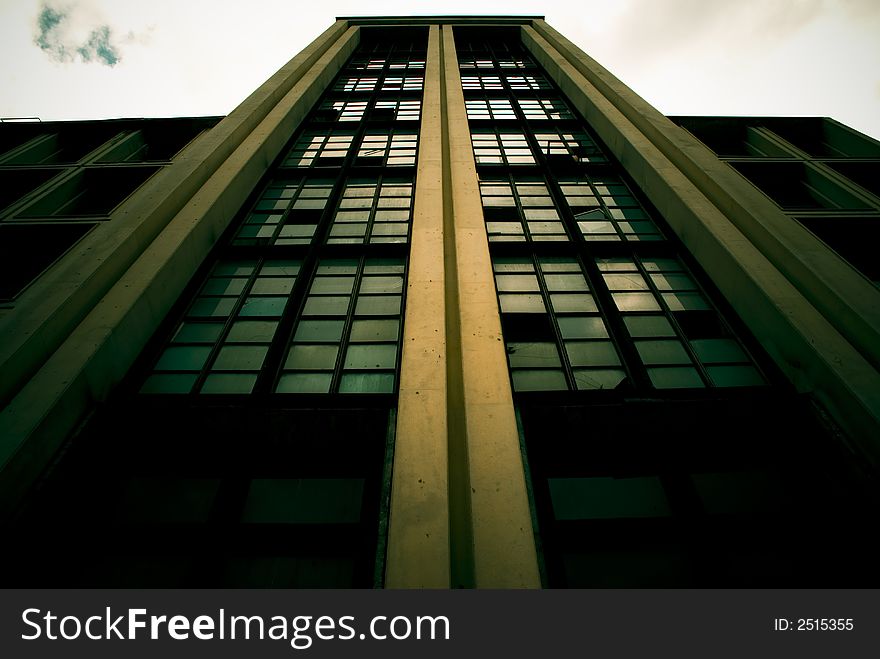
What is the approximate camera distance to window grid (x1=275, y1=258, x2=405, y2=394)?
7.45 metres

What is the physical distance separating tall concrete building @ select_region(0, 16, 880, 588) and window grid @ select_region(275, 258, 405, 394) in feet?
0.19

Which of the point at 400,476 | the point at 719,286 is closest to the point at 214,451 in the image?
the point at 400,476

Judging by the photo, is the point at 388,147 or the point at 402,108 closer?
the point at 388,147

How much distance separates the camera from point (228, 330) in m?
8.50

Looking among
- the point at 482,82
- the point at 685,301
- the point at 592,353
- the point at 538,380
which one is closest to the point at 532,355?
the point at 538,380

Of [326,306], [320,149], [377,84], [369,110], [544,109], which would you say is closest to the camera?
[326,306]

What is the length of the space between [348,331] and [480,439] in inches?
161

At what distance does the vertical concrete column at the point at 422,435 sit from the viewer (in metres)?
4.24

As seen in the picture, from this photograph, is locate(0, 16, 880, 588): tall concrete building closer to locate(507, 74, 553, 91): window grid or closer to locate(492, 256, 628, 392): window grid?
locate(492, 256, 628, 392): window grid

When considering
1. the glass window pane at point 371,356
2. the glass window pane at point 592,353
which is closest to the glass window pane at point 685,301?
the glass window pane at point 592,353

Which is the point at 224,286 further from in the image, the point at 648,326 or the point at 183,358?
the point at 648,326

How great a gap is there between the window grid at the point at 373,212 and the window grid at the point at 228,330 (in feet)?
6.24

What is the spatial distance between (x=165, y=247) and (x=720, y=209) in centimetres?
1299

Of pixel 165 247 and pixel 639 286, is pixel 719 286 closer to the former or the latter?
pixel 639 286
